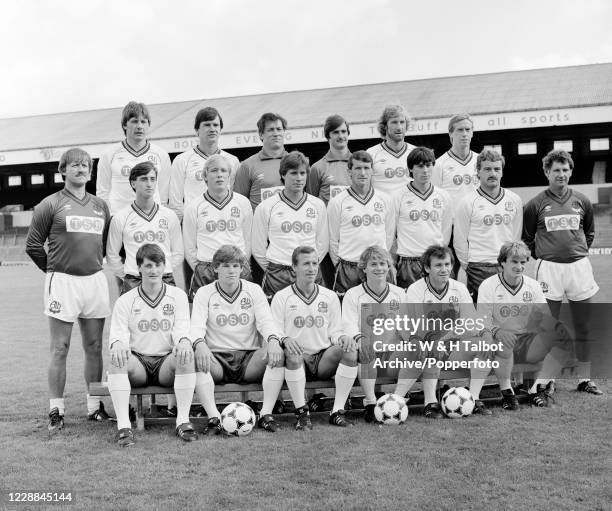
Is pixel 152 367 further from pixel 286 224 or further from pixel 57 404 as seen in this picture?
pixel 286 224

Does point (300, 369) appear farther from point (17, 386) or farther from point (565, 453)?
point (17, 386)

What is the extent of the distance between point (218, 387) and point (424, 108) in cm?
1532

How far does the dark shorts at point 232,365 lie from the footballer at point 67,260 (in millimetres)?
837

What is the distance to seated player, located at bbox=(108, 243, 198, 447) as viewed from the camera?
12.2ft

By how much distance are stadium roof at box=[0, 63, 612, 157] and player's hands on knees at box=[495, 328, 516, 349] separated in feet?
44.6

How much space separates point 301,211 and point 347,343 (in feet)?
3.43

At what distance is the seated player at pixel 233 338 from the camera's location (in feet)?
12.6

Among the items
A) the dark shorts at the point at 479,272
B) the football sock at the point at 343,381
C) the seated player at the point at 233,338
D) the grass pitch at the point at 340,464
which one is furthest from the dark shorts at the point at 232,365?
the dark shorts at the point at 479,272

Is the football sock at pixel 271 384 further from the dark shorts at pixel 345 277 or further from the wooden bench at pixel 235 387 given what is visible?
the dark shorts at pixel 345 277

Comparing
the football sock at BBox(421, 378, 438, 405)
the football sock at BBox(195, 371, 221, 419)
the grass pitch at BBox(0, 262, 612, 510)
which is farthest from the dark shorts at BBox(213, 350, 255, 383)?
the football sock at BBox(421, 378, 438, 405)

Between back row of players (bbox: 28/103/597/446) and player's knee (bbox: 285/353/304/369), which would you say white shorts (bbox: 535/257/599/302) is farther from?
player's knee (bbox: 285/353/304/369)

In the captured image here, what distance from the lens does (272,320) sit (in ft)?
13.3

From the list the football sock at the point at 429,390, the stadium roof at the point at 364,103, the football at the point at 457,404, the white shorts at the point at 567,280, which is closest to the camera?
the football at the point at 457,404

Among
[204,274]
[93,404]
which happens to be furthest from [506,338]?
[93,404]
